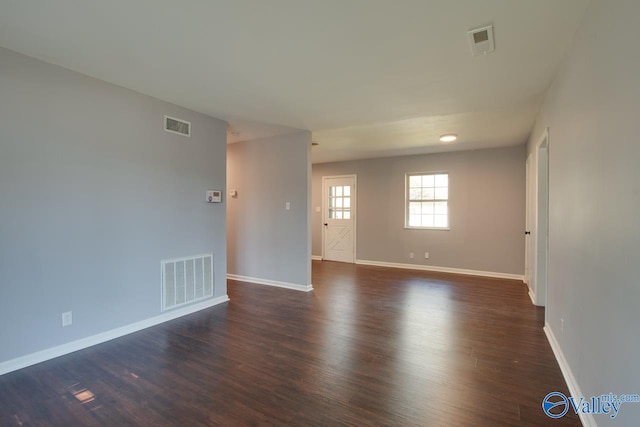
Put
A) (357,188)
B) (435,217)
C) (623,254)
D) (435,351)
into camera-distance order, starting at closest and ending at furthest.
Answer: (623,254) < (435,351) < (435,217) < (357,188)

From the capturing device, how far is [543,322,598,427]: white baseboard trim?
5.62 feet

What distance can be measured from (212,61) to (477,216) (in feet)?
18.2

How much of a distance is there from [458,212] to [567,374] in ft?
14.0

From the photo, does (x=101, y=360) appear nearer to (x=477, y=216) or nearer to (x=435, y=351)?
(x=435, y=351)

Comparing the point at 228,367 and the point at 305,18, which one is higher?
the point at 305,18

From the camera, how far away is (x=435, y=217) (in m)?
6.49

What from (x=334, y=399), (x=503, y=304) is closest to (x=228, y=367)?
(x=334, y=399)

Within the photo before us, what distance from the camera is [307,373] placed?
2332mm

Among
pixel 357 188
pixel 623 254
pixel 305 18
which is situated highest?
pixel 305 18

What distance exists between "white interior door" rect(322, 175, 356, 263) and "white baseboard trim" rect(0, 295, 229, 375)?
4.15 metres

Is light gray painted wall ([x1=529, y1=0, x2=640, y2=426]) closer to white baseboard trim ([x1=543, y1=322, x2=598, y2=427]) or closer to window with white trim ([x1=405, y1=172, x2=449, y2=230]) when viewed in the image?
white baseboard trim ([x1=543, y1=322, x2=598, y2=427])

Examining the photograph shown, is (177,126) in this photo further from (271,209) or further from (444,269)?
(444,269)

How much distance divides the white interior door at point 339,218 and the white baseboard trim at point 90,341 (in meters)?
4.15

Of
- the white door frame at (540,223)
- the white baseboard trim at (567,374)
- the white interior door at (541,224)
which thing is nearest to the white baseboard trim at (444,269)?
the white door frame at (540,223)
